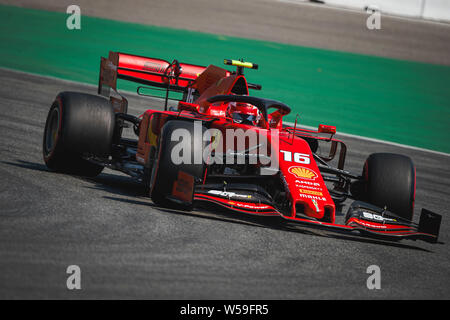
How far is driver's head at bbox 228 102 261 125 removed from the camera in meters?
7.64

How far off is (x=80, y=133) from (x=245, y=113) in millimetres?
1889

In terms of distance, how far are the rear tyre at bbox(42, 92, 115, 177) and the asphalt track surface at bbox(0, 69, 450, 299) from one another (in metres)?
0.19

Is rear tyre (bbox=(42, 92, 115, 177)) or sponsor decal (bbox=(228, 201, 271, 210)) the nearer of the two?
sponsor decal (bbox=(228, 201, 271, 210))

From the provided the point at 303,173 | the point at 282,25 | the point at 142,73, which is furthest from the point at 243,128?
the point at 282,25

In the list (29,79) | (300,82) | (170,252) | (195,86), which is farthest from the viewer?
(300,82)

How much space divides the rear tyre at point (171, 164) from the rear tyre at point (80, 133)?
3.89 feet

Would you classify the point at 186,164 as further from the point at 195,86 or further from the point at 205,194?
the point at 195,86

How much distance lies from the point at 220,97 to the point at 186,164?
5.01 feet

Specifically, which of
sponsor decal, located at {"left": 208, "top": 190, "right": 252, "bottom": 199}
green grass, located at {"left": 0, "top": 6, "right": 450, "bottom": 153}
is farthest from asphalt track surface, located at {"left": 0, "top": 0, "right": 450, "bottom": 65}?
sponsor decal, located at {"left": 208, "top": 190, "right": 252, "bottom": 199}

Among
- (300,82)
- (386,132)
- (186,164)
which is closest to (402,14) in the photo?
(300,82)

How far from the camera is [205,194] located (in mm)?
6406

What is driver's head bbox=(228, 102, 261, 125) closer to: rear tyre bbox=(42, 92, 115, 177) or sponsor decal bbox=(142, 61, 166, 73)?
rear tyre bbox=(42, 92, 115, 177)

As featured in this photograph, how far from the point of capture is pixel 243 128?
718 centimetres

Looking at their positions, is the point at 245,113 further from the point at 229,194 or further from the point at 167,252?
the point at 167,252
